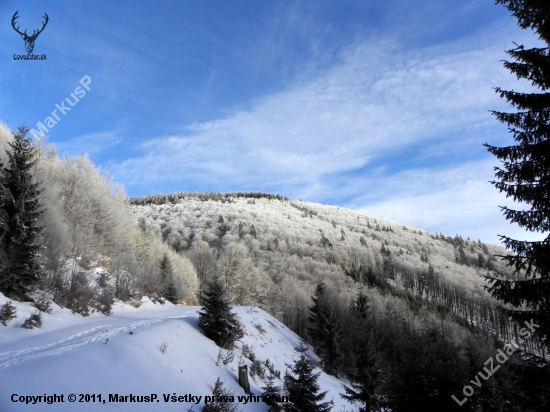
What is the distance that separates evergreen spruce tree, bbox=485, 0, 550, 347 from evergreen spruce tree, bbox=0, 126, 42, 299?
18.2m

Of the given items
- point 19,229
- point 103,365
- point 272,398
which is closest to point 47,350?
point 103,365

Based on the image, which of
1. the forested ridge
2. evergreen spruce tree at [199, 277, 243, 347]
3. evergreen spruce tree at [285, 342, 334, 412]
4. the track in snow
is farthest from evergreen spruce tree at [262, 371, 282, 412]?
the track in snow

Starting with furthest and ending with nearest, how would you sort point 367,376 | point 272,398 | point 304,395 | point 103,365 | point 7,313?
1. point 367,376
2. point 272,398
3. point 7,313
4. point 304,395
5. point 103,365

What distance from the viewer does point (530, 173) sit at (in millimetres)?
7668

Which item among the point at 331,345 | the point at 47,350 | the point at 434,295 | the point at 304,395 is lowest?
the point at 331,345

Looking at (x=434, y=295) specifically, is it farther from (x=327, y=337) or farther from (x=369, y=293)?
(x=327, y=337)

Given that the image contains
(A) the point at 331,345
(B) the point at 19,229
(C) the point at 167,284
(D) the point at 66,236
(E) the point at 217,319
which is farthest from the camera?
(A) the point at 331,345

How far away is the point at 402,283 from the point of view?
133375 mm

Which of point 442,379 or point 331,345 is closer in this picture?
point 442,379

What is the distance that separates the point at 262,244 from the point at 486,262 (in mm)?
133106

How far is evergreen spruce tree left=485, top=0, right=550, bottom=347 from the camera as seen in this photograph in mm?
7367

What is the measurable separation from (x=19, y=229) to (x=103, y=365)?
10.7 m

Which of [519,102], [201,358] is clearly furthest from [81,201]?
[519,102]

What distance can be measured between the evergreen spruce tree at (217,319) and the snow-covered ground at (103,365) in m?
0.59
